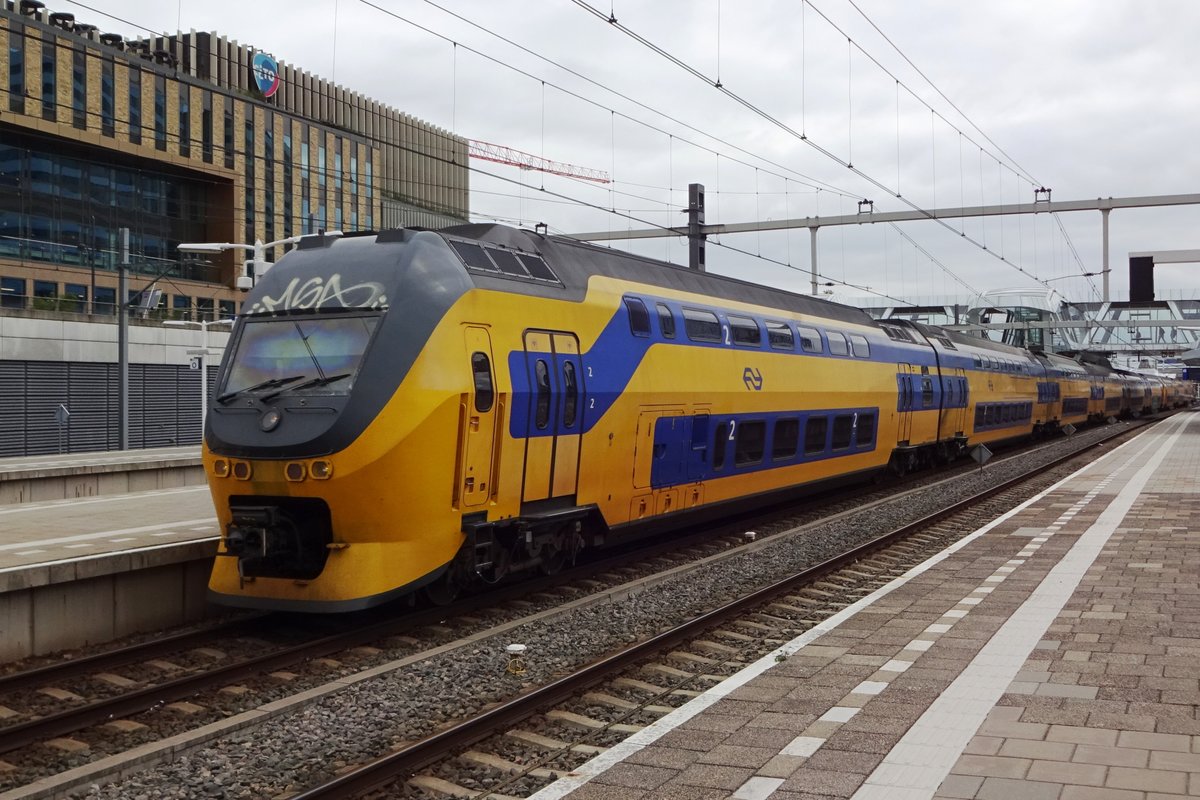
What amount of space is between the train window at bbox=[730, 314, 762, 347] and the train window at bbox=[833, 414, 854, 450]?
152 inches

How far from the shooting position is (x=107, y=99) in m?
54.0

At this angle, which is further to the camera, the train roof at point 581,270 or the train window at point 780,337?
the train window at point 780,337

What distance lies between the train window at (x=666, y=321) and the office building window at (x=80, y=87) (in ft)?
152

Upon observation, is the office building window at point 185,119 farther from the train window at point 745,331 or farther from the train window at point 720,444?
the train window at point 720,444

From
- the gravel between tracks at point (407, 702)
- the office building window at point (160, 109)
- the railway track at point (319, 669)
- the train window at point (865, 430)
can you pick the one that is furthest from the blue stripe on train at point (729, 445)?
the office building window at point (160, 109)

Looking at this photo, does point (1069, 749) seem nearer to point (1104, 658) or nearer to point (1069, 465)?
point (1104, 658)

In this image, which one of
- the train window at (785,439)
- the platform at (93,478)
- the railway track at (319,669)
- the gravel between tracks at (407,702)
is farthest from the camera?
the platform at (93,478)

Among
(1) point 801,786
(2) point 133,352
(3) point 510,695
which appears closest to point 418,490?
(3) point 510,695

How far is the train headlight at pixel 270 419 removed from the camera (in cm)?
995

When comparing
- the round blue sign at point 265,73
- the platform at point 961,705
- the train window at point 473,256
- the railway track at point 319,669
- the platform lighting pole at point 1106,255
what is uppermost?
the round blue sign at point 265,73

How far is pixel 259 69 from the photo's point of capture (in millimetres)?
65562

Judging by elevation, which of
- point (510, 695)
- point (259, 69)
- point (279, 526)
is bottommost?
point (510, 695)

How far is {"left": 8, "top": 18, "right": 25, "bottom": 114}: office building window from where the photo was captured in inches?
1887

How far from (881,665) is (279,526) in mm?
5534
